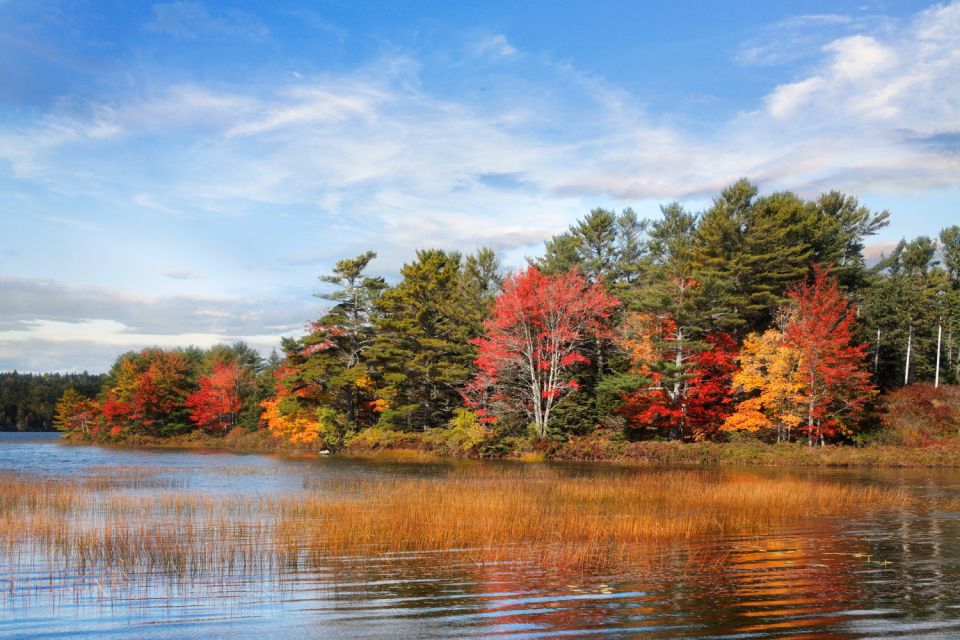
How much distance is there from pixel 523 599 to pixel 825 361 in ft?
122

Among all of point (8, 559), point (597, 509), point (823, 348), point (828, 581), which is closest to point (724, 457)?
point (823, 348)

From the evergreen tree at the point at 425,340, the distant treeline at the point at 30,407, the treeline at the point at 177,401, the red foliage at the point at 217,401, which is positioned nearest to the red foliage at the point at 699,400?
the evergreen tree at the point at 425,340

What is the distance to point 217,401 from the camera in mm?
74438

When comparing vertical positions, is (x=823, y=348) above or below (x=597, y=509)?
above

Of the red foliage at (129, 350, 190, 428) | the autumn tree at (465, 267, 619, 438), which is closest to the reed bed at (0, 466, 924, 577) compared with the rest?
the autumn tree at (465, 267, 619, 438)

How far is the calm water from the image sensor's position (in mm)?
8680

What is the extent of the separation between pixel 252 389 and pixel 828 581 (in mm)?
72969

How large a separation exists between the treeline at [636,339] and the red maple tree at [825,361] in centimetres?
12

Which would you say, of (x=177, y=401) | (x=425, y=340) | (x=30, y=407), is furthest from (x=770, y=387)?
(x=30, y=407)

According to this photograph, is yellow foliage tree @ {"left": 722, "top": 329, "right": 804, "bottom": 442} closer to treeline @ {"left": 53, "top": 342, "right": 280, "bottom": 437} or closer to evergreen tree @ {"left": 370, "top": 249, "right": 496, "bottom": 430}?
evergreen tree @ {"left": 370, "top": 249, "right": 496, "bottom": 430}

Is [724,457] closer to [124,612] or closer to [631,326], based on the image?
[631,326]

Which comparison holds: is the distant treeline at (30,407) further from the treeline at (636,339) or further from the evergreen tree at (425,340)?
the evergreen tree at (425,340)

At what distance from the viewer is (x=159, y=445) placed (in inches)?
2783

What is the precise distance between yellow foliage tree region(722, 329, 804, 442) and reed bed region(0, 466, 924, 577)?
19.5 m
